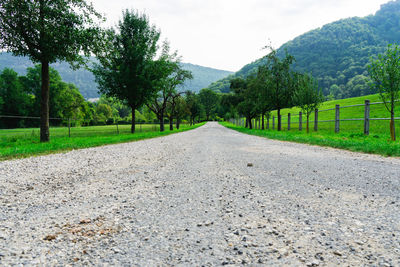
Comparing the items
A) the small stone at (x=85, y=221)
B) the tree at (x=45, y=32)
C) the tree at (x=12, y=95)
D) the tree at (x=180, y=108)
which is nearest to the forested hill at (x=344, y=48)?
the tree at (x=180, y=108)

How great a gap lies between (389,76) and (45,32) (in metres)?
16.8

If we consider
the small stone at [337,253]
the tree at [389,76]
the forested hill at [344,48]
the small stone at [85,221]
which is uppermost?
the forested hill at [344,48]

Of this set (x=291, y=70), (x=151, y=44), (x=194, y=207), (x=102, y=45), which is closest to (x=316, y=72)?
(x=291, y=70)

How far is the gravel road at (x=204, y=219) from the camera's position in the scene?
5.83ft

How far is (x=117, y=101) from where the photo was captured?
22859mm

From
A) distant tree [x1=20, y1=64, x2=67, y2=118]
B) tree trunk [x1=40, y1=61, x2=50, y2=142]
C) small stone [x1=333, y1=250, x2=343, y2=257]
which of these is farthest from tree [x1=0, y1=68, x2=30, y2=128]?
small stone [x1=333, y1=250, x2=343, y2=257]

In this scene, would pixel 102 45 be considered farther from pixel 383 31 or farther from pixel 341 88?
pixel 383 31

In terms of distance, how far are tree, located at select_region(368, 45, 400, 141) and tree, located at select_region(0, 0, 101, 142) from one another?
1491cm

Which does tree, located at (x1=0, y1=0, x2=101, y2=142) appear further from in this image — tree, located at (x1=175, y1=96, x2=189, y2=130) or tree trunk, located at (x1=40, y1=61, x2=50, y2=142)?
tree, located at (x1=175, y1=96, x2=189, y2=130)

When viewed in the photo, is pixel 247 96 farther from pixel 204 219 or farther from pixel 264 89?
pixel 204 219

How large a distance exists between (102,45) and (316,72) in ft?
416

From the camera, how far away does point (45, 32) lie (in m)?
11.1

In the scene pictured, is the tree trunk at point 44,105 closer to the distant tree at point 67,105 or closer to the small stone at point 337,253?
the small stone at point 337,253

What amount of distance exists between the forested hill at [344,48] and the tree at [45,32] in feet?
Result: 302
